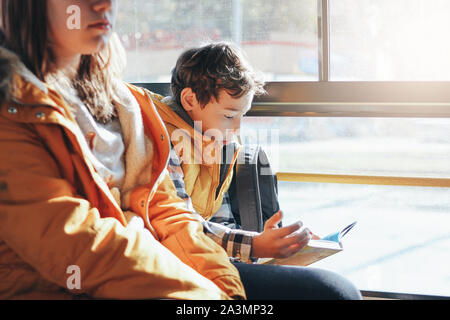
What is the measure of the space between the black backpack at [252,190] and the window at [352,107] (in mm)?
341

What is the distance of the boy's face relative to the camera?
5.24ft

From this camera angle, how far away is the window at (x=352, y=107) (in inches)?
76.4

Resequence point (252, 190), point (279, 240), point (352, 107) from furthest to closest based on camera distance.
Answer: point (352, 107), point (252, 190), point (279, 240)

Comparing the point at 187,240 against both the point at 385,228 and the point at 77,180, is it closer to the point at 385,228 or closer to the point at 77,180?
the point at 77,180

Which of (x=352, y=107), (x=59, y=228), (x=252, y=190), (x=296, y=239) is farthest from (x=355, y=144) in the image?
(x=59, y=228)

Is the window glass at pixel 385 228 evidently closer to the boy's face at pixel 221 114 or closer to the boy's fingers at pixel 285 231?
the boy's face at pixel 221 114

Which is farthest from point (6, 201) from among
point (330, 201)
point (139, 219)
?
point (330, 201)

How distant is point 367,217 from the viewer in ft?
7.18

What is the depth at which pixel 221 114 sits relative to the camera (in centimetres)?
160

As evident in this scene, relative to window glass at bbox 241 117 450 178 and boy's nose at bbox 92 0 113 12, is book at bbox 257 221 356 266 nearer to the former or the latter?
window glass at bbox 241 117 450 178

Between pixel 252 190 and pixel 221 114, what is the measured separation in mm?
288

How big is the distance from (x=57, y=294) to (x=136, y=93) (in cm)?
53

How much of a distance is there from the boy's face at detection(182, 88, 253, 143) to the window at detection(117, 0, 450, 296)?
1.45ft
